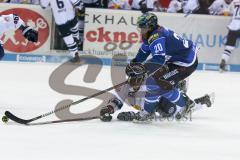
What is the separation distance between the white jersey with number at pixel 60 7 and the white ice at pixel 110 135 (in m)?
2.23

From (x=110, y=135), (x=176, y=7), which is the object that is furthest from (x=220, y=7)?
(x=110, y=135)

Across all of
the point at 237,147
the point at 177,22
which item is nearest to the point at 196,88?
the point at 177,22

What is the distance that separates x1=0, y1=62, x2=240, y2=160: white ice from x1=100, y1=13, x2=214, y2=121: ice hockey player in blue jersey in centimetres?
15

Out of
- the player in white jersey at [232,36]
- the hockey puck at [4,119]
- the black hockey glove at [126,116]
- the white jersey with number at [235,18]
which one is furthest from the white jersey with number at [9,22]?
the white jersey with number at [235,18]

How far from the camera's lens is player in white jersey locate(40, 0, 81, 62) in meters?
10.0

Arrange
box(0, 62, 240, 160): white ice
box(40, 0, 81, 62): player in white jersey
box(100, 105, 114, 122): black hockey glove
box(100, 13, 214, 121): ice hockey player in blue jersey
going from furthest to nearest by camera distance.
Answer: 1. box(40, 0, 81, 62): player in white jersey
2. box(100, 105, 114, 122): black hockey glove
3. box(100, 13, 214, 121): ice hockey player in blue jersey
4. box(0, 62, 240, 160): white ice

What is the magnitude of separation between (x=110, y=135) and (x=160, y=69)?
926mm

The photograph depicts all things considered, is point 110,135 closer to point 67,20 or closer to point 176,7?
point 67,20

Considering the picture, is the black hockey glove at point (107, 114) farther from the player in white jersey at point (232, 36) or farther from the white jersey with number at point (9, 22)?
the player in white jersey at point (232, 36)

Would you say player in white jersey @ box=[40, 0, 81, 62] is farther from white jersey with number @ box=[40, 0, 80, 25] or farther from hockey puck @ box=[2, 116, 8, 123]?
hockey puck @ box=[2, 116, 8, 123]

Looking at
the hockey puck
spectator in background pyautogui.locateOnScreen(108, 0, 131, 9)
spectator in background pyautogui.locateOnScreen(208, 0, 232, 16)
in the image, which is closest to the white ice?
the hockey puck

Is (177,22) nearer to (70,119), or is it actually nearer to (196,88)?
(196,88)

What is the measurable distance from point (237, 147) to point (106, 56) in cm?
540

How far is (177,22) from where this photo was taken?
10.3 meters
